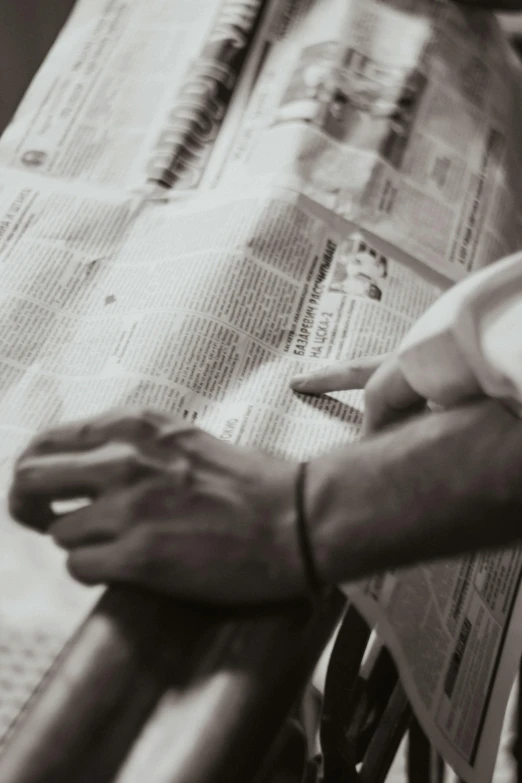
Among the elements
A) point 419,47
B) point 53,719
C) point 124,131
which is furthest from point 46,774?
point 419,47

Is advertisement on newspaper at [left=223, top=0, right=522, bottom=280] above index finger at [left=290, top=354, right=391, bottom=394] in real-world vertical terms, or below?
above

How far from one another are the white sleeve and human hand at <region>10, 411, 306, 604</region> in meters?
0.07

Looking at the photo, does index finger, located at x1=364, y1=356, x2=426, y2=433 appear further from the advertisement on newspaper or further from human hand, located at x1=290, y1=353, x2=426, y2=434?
the advertisement on newspaper

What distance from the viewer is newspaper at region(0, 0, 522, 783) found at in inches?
16.9

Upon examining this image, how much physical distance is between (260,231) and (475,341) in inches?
11.8

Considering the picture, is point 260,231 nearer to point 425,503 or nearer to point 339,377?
point 339,377

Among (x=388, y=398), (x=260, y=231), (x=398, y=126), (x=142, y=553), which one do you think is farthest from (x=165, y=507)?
(x=398, y=126)

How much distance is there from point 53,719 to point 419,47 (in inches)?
27.8

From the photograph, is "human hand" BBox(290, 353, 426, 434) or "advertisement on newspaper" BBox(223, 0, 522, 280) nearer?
"human hand" BBox(290, 353, 426, 434)

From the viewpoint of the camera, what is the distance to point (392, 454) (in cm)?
28

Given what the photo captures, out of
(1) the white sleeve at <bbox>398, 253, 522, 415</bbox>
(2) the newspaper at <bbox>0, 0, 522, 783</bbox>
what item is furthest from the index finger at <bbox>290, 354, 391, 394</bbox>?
(1) the white sleeve at <bbox>398, 253, 522, 415</bbox>

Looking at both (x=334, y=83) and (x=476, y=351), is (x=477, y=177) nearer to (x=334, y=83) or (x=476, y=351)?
(x=334, y=83)

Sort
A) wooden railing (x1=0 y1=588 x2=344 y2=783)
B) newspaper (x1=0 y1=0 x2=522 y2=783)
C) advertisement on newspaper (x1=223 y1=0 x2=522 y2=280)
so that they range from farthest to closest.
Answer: advertisement on newspaper (x1=223 y1=0 x2=522 y2=280)
newspaper (x1=0 y1=0 x2=522 y2=783)
wooden railing (x1=0 y1=588 x2=344 y2=783)

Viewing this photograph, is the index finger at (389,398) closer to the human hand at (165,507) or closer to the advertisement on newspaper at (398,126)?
the human hand at (165,507)
